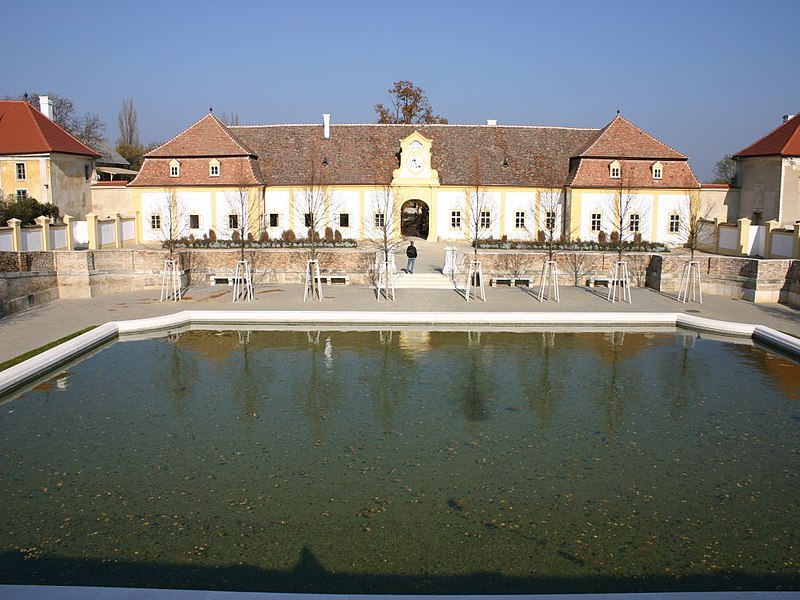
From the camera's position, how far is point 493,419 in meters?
A: 14.1

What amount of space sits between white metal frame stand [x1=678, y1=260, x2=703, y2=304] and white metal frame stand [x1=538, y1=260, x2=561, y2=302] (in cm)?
449

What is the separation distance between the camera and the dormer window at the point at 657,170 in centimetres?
3866

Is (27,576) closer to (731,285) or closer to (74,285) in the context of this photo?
(74,285)

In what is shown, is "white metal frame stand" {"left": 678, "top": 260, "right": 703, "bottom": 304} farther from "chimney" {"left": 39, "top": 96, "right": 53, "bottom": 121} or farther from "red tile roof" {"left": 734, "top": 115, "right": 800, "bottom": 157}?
"chimney" {"left": 39, "top": 96, "right": 53, "bottom": 121}

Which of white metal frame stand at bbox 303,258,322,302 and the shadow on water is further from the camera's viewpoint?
white metal frame stand at bbox 303,258,322,302

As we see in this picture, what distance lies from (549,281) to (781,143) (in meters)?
16.2

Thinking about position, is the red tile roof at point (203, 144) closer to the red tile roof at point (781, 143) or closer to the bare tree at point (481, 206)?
the bare tree at point (481, 206)

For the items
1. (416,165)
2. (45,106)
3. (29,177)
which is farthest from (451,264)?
(45,106)

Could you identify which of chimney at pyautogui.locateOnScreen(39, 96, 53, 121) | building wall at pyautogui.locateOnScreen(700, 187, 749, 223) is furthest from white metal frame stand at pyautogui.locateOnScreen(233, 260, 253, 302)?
chimney at pyautogui.locateOnScreen(39, 96, 53, 121)

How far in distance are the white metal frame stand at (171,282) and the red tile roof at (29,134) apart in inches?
745

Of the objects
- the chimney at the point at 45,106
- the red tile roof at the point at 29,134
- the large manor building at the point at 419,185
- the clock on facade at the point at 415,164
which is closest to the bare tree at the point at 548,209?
the large manor building at the point at 419,185

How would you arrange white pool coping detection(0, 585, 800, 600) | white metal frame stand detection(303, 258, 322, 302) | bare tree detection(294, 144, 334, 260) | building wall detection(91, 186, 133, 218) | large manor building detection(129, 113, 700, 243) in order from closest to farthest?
white pool coping detection(0, 585, 800, 600), white metal frame stand detection(303, 258, 322, 302), large manor building detection(129, 113, 700, 243), bare tree detection(294, 144, 334, 260), building wall detection(91, 186, 133, 218)

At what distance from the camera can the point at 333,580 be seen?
859 cm

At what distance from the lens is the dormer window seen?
127ft
